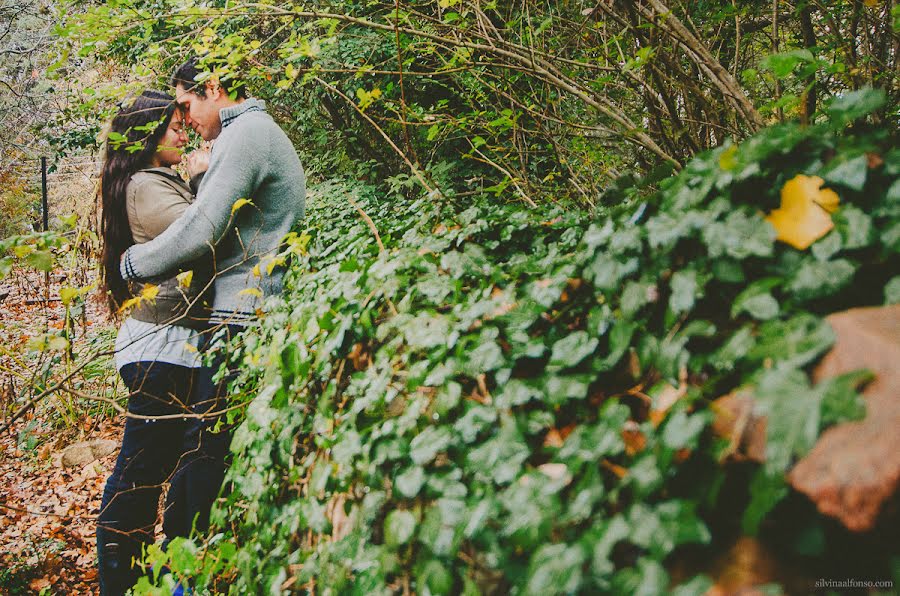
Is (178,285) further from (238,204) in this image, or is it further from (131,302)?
(238,204)

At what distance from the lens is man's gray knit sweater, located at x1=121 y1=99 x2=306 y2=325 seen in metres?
2.40

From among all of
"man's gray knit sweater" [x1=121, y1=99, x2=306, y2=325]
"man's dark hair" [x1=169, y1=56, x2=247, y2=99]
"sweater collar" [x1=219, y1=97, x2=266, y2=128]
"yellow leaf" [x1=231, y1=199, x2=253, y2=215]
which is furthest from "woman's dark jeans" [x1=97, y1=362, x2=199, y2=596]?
"man's dark hair" [x1=169, y1=56, x2=247, y2=99]

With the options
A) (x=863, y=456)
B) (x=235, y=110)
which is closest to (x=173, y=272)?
(x=235, y=110)

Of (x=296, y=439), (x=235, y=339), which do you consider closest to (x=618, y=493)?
(x=296, y=439)

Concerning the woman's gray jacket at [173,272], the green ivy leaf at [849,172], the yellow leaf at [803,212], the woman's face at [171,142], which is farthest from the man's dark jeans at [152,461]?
the green ivy leaf at [849,172]

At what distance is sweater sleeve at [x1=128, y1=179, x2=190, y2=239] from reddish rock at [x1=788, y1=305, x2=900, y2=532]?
2.58 metres

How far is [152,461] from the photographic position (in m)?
2.52

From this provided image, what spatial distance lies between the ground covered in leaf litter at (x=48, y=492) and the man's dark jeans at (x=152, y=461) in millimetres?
579

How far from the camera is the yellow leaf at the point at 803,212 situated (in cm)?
107

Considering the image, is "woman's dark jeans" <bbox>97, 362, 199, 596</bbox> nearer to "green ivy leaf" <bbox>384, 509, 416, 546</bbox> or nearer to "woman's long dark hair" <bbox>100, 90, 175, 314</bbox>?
"woman's long dark hair" <bbox>100, 90, 175, 314</bbox>

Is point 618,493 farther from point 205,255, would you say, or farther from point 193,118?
point 193,118

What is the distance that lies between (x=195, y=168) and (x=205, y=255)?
700 millimetres

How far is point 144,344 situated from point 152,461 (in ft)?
A: 1.81

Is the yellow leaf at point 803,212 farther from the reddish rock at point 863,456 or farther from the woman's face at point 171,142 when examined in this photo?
the woman's face at point 171,142
